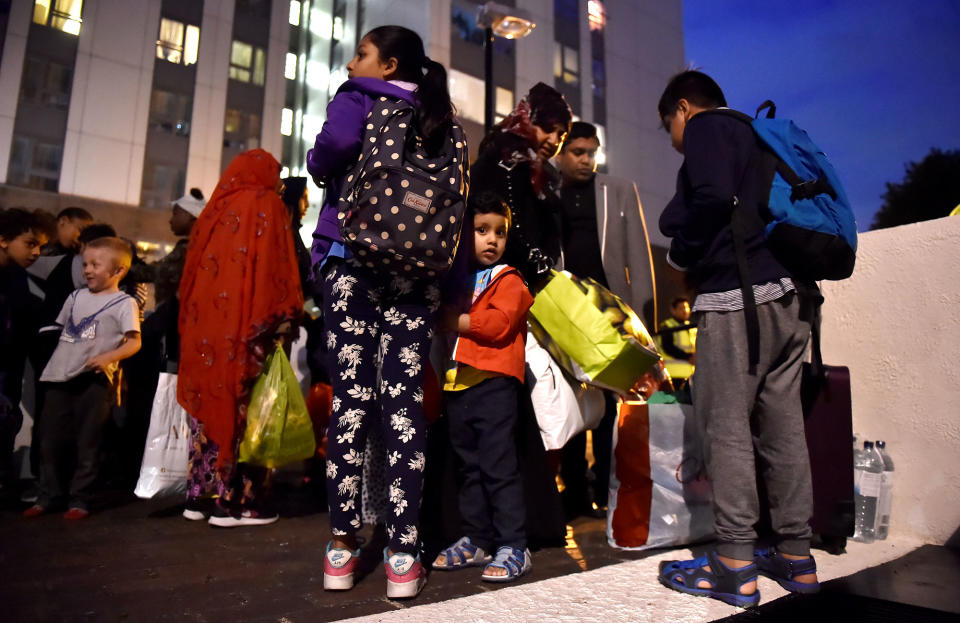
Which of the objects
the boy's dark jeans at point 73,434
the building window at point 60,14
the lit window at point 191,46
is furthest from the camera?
the lit window at point 191,46

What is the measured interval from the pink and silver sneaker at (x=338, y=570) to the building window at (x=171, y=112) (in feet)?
47.2

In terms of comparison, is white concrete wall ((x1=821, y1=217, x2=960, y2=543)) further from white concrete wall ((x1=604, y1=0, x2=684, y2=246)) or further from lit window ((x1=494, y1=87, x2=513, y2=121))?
white concrete wall ((x1=604, y1=0, x2=684, y2=246))

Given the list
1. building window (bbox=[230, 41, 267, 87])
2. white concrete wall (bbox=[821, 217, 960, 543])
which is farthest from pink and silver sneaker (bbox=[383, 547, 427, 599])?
building window (bbox=[230, 41, 267, 87])

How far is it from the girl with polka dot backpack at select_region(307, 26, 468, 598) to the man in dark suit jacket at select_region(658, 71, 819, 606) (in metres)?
0.89

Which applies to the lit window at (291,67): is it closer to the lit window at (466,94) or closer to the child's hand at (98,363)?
the lit window at (466,94)

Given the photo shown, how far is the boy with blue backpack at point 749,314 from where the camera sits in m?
2.24

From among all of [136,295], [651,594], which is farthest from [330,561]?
[136,295]

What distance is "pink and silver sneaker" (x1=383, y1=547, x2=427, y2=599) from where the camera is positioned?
211 centimetres

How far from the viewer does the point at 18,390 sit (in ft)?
13.3

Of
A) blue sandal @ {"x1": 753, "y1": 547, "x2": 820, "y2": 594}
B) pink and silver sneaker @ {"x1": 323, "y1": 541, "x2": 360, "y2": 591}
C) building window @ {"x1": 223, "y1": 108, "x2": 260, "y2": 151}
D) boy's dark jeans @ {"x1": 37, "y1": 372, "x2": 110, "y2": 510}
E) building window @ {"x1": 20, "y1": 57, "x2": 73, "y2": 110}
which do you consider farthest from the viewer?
building window @ {"x1": 223, "y1": 108, "x2": 260, "y2": 151}

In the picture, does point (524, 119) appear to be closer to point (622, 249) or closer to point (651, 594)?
point (622, 249)

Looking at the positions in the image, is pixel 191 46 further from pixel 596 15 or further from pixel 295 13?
pixel 596 15

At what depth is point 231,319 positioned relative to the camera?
10.2ft

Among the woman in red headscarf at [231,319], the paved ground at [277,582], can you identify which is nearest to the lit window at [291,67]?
the woman in red headscarf at [231,319]
